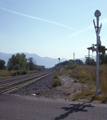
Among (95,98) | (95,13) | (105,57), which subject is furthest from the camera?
(105,57)

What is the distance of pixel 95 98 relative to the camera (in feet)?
38.2

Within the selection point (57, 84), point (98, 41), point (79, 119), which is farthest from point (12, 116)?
point (57, 84)

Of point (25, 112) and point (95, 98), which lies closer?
point (25, 112)

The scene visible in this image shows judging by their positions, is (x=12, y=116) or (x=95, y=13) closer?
(x=12, y=116)

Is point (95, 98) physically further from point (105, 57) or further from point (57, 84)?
point (105, 57)

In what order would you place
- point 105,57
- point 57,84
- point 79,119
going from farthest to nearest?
point 105,57 → point 57,84 → point 79,119

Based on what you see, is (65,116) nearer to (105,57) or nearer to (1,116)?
(1,116)

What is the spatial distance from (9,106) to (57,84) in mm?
13579

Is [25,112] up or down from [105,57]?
down

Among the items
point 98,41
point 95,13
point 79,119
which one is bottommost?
point 79,119

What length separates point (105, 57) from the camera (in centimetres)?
5791

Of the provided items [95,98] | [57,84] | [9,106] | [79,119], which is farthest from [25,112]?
[57,84]

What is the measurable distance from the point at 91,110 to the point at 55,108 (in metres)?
1.50

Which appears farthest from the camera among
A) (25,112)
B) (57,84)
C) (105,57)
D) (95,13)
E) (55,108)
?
(105,57)
